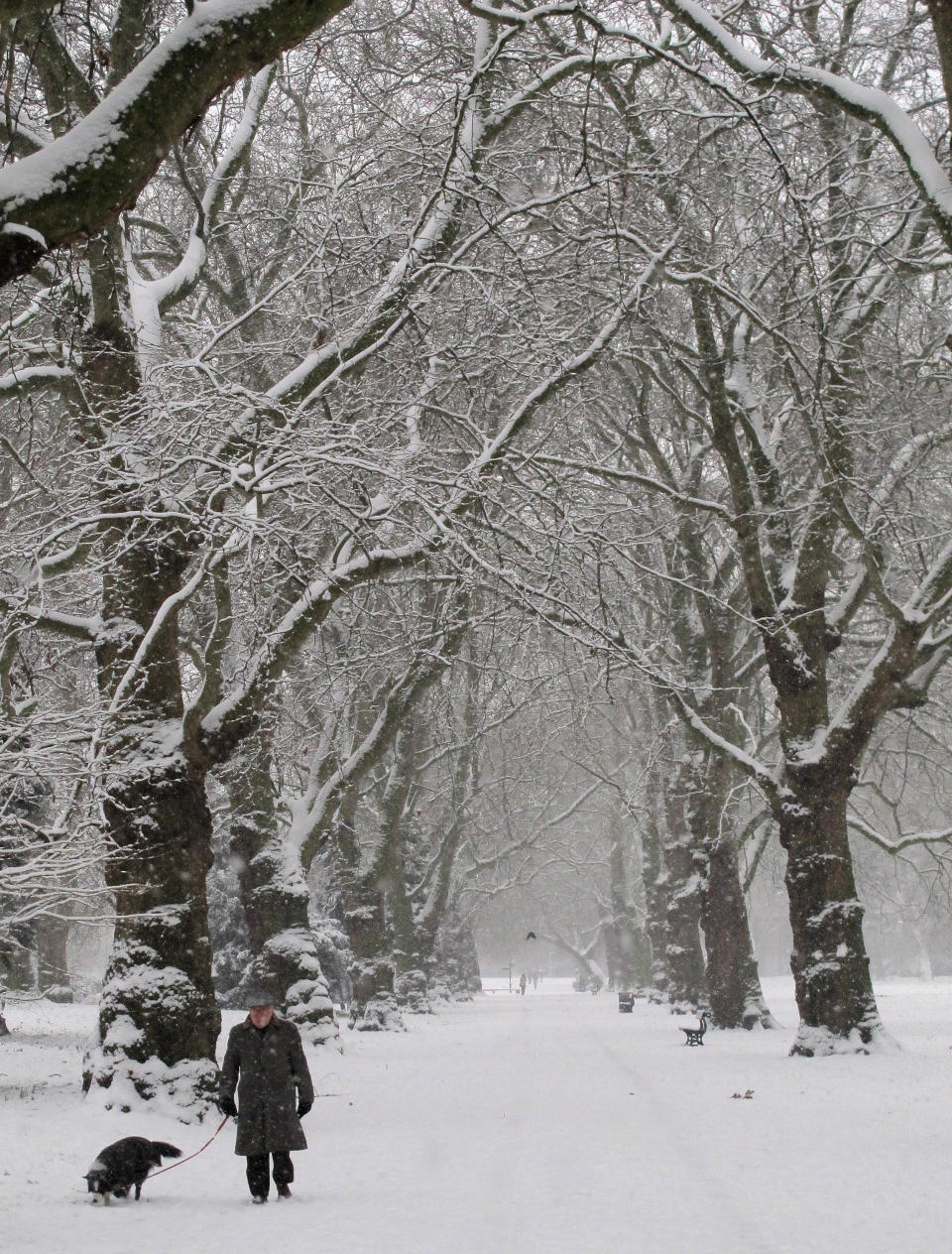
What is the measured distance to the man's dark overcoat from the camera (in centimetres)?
775

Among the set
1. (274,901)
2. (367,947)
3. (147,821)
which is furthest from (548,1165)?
(367,947)

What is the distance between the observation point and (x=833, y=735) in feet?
49.4

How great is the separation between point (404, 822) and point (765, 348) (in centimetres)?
1929

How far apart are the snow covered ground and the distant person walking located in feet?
0.93

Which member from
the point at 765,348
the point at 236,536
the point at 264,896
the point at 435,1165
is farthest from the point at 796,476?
the point at 435,1165

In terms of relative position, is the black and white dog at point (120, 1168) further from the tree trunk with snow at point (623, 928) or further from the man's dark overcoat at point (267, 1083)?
the tree trunk with snow at point (623, 928)

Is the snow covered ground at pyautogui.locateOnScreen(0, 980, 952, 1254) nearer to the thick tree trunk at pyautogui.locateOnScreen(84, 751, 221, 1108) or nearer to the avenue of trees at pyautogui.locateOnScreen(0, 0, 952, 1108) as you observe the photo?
the thick tree trunk at pyautogui.locateOnScreen(84, 751, 221, 1108)

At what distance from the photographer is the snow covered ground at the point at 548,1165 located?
6.36 m

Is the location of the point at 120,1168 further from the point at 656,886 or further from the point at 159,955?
the point at 656,886

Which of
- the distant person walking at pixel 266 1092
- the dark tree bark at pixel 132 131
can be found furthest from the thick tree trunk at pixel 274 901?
A: the dark tree bark at pixel 132 131

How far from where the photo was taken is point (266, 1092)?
790cm

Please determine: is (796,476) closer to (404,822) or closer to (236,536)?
(236,536)

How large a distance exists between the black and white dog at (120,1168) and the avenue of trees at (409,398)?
139cm

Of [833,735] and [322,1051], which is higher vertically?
[833,735]
